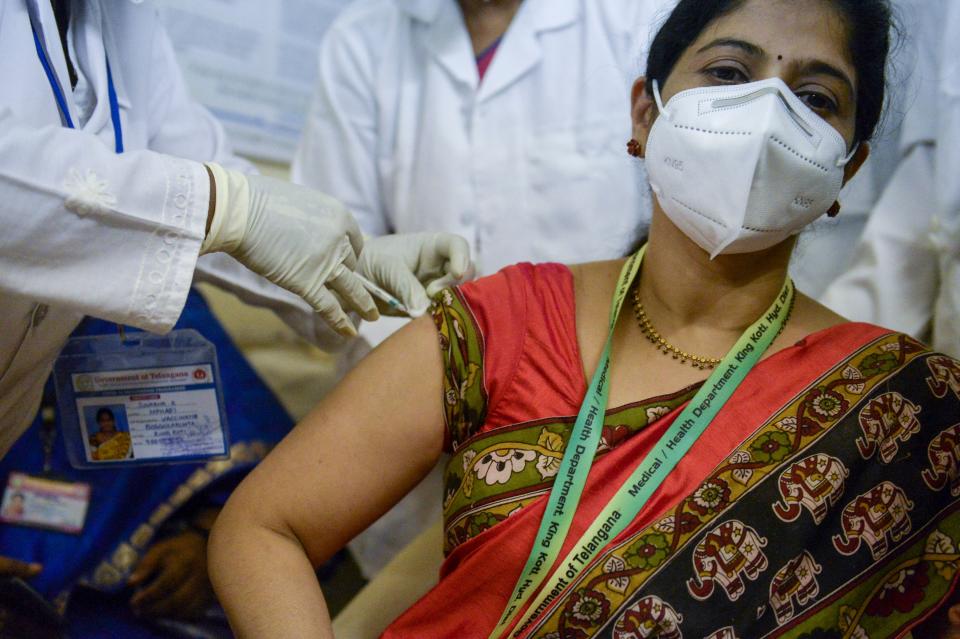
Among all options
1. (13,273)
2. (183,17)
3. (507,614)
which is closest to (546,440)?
(507,614)

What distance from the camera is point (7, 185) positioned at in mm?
1030

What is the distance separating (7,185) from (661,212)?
888 millimetres

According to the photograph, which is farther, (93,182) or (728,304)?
(728,304)

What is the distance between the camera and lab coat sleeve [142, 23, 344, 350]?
155 centimetres

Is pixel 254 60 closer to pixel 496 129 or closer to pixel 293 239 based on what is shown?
pixel 496 129

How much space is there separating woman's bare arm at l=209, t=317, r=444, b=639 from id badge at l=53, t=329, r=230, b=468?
240 mm

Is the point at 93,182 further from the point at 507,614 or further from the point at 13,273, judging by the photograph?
the point at 507,614

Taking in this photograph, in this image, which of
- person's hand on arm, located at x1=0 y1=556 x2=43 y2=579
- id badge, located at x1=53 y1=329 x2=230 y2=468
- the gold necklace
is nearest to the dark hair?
the gold necklace

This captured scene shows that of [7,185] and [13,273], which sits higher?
[7,185]

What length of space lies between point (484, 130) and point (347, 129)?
12.9 inches

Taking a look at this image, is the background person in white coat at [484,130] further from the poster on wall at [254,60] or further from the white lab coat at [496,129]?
the poster on wall at [254,60]

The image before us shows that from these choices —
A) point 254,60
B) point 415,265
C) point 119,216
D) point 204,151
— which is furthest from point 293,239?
point 254,60

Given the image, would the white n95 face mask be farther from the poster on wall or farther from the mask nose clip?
the poster on wall

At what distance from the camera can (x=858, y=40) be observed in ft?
3.98
